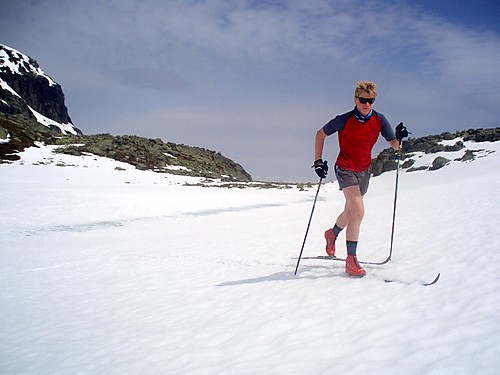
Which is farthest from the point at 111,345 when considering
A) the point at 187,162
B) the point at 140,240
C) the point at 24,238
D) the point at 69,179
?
the point at 187,162

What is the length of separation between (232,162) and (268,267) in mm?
84635

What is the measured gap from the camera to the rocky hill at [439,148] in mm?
31453

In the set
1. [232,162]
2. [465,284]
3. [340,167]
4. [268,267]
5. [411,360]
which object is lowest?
[268,267]

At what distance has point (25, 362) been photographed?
3.88 meters

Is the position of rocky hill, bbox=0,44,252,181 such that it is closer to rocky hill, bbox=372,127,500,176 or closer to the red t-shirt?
rocky hill, bbox=372,127,500,176

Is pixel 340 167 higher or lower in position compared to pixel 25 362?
higher

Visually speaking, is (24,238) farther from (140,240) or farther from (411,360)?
(411,360)

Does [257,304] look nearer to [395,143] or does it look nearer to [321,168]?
[321,168]

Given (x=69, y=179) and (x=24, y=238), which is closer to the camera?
(x=24, y=238)

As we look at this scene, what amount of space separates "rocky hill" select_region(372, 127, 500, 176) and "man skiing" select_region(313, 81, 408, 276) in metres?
29.9

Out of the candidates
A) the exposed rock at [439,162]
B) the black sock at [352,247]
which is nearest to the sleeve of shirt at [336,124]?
the black sock at [352,247]

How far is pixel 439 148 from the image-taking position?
35.7 meters

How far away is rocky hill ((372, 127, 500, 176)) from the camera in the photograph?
31453mm

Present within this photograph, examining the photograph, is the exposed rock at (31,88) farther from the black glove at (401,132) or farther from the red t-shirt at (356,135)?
the black glove at (401,132)
